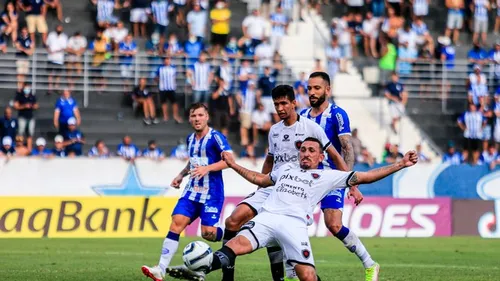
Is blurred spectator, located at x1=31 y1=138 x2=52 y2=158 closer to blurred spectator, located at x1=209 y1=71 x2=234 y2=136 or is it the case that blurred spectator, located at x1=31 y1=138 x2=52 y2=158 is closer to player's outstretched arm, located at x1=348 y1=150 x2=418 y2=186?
blurred spectator, located at x1=209 y1=71 x2=234 y2=136

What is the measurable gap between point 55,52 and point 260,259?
1394 cm

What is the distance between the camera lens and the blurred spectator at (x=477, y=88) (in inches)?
1316

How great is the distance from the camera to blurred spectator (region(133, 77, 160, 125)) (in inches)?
1257

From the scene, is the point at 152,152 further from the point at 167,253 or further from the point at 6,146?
the point at 167,253

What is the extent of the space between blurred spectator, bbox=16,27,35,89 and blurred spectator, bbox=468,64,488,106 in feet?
41.0

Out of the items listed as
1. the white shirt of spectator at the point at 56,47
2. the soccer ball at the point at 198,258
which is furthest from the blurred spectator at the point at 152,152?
the soccer ball at the point at 198,258

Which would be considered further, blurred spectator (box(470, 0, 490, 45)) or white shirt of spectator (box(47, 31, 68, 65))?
blurred spectator (box(470, 0, 490, 45))

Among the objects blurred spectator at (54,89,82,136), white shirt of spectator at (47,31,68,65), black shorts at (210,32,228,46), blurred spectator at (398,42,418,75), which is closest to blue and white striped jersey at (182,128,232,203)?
blurred spectator at (54,89,82,136)

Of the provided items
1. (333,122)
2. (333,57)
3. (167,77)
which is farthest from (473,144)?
(333,122)

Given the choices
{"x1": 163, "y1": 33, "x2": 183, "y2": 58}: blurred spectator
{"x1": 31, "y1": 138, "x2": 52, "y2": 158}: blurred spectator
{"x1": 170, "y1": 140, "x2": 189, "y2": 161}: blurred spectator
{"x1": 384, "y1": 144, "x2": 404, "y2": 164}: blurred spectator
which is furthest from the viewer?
{"x1": 163, "y1": 33, "x2": 183, "y2": 58}: blurred spectator

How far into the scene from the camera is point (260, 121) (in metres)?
31.5

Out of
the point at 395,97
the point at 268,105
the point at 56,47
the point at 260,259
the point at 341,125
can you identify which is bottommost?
the point at 260,259

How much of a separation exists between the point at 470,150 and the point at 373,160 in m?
4.22

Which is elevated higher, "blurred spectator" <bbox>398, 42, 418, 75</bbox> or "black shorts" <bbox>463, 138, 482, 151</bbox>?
"blurred spectator" <bbox>398, 42, 418, 75</bbox>
